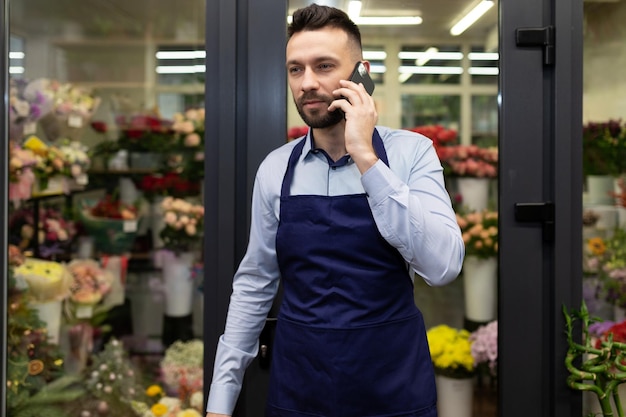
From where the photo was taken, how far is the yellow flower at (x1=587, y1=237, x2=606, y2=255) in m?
2.22

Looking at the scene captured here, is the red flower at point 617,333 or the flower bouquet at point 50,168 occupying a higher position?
the flower bouquet at point 50,168

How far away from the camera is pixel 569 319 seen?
2.08 m

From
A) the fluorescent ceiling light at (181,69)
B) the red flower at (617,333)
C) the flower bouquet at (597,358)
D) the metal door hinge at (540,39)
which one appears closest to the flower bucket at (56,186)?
the fluorescent ceiling light at (181,69)

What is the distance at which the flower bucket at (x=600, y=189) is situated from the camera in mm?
2205

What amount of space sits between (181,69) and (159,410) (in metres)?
1.19

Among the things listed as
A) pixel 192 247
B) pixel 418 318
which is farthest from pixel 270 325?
pixel 418 318

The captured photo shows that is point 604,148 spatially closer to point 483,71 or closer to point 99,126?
point 483,71

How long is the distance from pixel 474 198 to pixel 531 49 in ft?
1.62

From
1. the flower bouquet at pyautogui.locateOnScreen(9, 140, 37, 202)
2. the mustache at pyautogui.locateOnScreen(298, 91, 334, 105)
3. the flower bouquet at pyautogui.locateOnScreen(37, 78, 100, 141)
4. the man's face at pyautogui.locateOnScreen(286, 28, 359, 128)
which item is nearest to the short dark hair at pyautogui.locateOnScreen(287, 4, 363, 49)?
the man's face at pyautogui.locateOnScreen(286, 28, 359, 128)

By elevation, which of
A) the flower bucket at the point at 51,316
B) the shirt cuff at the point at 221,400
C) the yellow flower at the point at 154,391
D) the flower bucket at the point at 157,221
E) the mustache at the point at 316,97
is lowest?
the yellow flower at the point at 154,391

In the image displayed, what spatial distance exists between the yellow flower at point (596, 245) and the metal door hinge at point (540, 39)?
0.58 m

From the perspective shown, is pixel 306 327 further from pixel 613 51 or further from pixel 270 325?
pixel 613 51

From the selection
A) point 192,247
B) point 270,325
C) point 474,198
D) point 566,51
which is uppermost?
point 566,51

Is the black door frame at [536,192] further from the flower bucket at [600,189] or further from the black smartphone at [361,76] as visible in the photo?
the black smartphone at [361,76]
